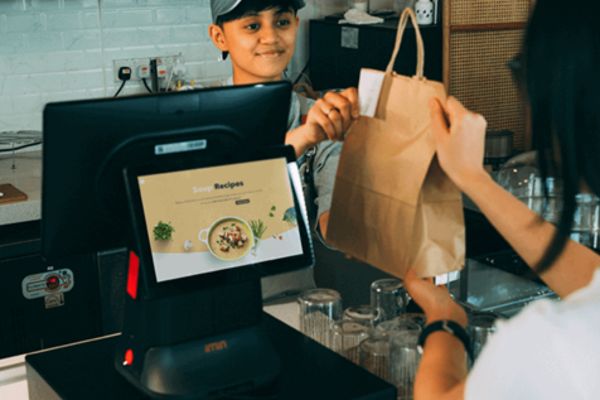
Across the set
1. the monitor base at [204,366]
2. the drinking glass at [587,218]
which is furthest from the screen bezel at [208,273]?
the drinking glass at [587,218]

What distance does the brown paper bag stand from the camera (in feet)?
5.08

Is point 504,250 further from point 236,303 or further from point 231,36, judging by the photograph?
point 236,303

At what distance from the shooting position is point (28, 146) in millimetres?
3506

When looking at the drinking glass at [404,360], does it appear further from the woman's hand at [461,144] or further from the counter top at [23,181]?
the counter top at [23,181]

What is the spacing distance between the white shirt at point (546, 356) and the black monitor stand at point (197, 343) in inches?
17.1

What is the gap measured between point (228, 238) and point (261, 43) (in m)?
1.05

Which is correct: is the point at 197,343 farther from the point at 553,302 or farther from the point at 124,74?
the point at 124,74

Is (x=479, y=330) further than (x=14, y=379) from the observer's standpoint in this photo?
No

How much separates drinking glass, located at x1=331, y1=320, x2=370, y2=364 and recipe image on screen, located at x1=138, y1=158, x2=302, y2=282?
21 centimetres

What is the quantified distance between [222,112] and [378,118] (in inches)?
14.0

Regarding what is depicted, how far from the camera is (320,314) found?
1554 mm

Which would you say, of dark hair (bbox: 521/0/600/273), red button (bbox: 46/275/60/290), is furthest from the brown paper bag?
red button (bbox: 46/275/60/290)


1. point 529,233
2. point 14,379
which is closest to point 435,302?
point 529,233

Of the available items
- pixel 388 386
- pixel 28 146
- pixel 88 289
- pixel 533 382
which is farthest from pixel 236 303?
pixel 28 146
